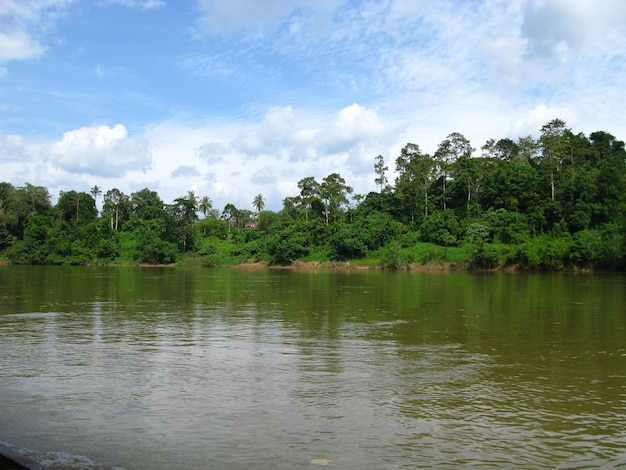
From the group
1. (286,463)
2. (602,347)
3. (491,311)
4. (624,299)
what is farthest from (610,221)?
(286,463)

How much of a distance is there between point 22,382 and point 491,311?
1862 cm

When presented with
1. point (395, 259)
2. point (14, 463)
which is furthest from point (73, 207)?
point (14, 463)

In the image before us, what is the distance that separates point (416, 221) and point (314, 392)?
84.9 m

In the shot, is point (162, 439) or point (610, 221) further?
point (610, 221)

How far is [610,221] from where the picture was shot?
6962 centimetres

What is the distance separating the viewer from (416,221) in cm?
9250

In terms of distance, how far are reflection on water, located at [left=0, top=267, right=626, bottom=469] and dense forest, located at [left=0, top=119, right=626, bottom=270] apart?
55218 millimetres

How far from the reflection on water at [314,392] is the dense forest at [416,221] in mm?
55218

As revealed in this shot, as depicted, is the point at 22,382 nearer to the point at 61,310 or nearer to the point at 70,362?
the point at 70,362

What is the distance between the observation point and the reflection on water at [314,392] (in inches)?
273

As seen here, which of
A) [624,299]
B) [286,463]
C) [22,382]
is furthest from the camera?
[624,299]

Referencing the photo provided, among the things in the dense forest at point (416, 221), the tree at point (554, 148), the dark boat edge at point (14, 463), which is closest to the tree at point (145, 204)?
the dense forest at point (416, 221)

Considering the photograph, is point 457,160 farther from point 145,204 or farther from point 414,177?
point 145,204

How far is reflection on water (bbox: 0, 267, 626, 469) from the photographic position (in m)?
6.93
